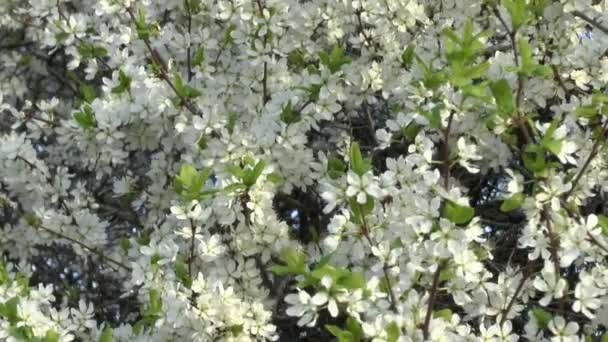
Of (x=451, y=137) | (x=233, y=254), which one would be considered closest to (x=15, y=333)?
(x=233, y=254)

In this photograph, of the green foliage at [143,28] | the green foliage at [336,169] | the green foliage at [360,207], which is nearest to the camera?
the green foliage at [360,207]

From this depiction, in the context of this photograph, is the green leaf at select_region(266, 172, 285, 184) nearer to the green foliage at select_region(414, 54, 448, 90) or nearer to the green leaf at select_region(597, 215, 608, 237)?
the green foliage at select_region(414, 54, 448, 90)

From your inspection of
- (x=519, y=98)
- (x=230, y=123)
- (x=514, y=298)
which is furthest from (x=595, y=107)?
(x=230, y=123)

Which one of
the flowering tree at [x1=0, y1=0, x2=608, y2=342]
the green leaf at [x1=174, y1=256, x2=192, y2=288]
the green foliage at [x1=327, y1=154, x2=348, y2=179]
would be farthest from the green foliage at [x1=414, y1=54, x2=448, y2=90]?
the green leaf at [x1=174, y1=256, x2=192, y2=288]

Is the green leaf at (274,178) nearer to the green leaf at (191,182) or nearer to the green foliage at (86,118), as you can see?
the green leaf at (191,182)

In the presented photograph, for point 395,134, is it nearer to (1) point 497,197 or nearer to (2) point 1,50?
(1) point 497,197

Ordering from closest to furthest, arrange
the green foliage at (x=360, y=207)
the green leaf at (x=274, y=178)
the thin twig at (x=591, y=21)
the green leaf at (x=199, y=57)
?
the green foliage at (x=360, y=207), the green leaf at (x=274, y=178), the thin twig at (x=591, y=21), the green leaf at (x=199, y=57)

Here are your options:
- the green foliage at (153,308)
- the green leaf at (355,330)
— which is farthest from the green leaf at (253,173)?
the green leaf at (355,330)
